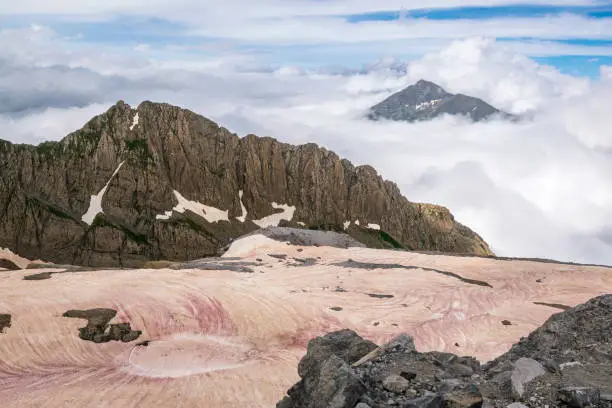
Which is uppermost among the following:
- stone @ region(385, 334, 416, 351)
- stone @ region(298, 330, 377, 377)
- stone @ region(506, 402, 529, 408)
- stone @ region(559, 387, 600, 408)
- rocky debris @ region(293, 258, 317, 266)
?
stone @ region(559, 387, 600, 408)

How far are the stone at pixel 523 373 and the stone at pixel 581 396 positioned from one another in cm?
168

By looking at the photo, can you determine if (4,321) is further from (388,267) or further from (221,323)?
(388,267)

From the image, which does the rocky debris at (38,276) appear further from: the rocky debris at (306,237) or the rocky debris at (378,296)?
the rocky debris at (306,237)

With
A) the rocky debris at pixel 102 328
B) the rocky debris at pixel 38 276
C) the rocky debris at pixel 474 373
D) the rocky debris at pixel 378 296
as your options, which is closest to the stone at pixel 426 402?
the rocky debris at pixel 474 373

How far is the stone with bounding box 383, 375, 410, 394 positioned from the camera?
18344 mm

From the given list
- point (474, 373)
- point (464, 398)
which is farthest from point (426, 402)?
point (474, 373)

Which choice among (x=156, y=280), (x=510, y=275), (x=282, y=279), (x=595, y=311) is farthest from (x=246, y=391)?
(x=510, y=275)

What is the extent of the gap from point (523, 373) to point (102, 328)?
34348 mm

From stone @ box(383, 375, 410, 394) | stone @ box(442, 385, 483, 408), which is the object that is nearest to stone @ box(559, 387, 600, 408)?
stone @ box(442, 385, 483, 408)

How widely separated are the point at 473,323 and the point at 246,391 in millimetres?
25226

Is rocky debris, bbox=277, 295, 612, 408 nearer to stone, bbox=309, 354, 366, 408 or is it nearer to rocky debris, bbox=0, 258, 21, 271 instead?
stone, bbox=309, 354, 366, 408

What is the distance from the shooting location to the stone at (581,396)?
14.6 meters

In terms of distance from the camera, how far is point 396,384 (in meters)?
18.5

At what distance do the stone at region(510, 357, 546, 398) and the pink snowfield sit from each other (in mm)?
21516
